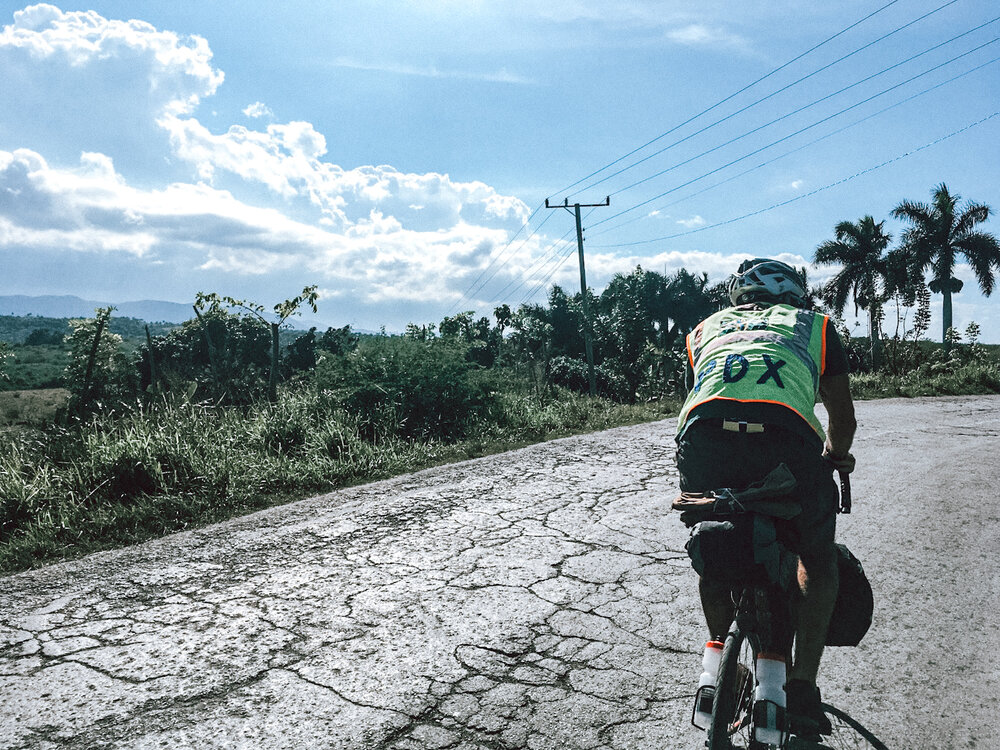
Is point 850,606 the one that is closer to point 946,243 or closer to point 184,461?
point 184,461

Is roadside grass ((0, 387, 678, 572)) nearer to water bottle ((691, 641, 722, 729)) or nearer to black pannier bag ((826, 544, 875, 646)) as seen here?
Answer: water bottle ((691, 641, 722, 729))

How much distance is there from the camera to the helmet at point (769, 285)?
2527 mm

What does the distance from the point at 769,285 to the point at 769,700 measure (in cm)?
143

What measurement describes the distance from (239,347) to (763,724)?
4453 centimetres

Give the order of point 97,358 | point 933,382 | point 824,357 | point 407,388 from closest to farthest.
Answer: point 824,357
point 407,388
point 933,382
point 97,358

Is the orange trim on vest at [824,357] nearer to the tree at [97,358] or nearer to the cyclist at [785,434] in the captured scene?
the cyclist at [785,434]

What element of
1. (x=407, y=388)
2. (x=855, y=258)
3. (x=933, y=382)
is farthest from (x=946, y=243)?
(x=407, y=388)

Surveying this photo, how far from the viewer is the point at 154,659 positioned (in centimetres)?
331

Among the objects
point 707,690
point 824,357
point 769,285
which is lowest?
point 707,690

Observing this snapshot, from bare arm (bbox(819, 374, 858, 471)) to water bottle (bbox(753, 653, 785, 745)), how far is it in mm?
773

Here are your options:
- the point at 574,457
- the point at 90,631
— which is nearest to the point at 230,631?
the point at 90,631

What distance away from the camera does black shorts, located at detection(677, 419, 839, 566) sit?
83.4 inches

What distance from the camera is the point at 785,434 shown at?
2.12 meters

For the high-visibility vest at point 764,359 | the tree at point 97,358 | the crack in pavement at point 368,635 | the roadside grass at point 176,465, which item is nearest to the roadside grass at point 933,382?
the roadside grass at point 176,465
